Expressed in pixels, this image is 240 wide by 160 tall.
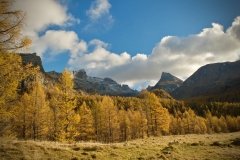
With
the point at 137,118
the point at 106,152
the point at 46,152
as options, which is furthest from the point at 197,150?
the point at 137,118

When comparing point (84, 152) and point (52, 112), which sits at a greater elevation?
point (52, 112)

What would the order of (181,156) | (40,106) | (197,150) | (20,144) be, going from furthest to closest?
1. (40,106)
2. (197,150)
3. (181,156)
4. (20,144)

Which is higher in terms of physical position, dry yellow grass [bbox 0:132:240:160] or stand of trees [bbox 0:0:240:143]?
stand of trees [bbox 0:0:240:143]

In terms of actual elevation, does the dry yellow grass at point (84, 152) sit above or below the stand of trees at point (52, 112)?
below

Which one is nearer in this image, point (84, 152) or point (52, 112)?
point (84, 152)

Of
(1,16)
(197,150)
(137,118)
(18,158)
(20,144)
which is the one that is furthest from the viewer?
(137,118)

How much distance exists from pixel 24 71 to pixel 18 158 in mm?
6049

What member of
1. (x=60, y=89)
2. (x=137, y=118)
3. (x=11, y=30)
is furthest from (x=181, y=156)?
Answer: (x=137, y=118)

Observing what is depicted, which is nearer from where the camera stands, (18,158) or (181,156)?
(18,158)

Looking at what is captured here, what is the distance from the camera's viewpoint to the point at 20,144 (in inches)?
771

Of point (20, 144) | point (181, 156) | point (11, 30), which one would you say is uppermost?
point (11, 30)

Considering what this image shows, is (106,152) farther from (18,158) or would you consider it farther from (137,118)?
(137,118)

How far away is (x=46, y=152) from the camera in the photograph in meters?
18.9

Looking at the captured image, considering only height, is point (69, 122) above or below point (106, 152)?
above
